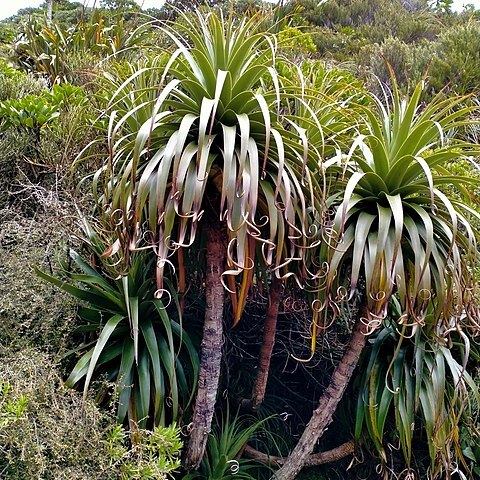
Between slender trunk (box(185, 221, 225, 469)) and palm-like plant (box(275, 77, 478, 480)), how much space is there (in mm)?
520

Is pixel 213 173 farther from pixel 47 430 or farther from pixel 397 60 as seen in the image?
pixel 397 60

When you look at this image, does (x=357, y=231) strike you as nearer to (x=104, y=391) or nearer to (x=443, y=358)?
(x=443, y=358)

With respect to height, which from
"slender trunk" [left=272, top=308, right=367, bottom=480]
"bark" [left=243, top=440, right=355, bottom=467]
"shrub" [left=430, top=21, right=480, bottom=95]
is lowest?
"bark" [left=243, top=440, right=355, bottom=467]

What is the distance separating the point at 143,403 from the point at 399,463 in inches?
67.8

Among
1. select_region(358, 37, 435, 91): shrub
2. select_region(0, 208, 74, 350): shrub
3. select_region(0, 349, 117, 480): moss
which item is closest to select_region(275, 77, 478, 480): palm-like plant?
select_region(0, 349, 117, 480): moss

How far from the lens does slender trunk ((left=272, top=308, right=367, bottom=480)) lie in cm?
266

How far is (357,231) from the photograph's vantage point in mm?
2309

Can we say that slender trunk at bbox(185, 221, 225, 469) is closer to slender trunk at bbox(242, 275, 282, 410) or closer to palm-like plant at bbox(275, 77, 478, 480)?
slender trunk at bbox(242, 275, 282, 410)

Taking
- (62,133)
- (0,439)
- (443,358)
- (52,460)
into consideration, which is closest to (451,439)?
(443,358)

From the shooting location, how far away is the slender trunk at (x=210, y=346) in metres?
2.54

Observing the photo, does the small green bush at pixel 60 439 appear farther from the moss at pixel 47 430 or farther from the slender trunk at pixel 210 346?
the slender trunk at pixel 210 346

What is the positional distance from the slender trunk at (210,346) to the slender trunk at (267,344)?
36 cm

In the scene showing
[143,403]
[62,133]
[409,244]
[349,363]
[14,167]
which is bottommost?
[143,403]

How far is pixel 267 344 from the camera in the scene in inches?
114
